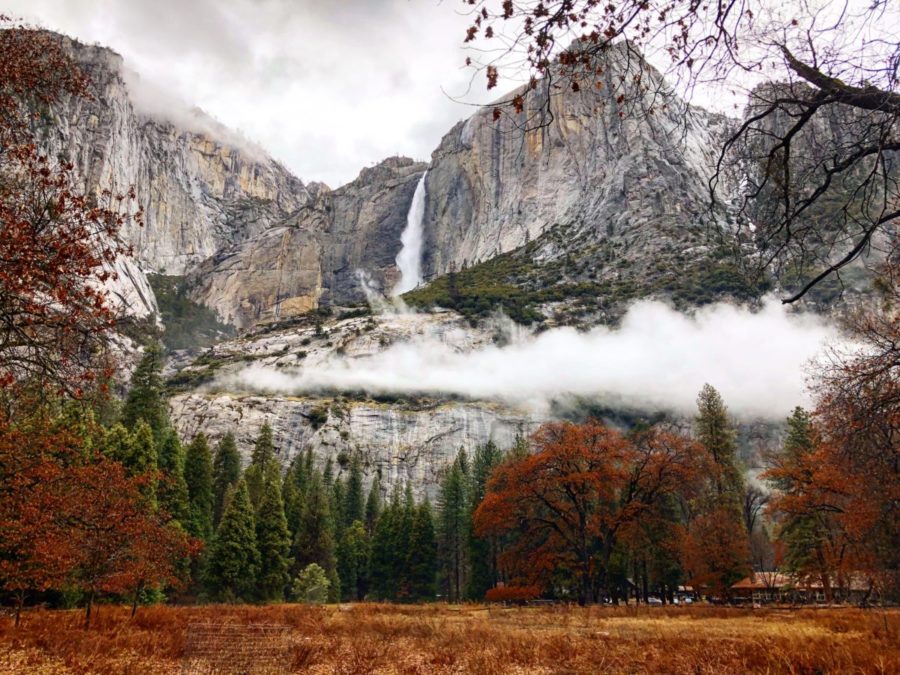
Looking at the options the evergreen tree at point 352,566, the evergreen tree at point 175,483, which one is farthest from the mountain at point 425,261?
the evergreen tree at point 175,483

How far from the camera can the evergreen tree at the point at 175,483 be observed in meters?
42.8

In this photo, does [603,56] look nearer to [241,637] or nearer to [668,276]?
[241,637]

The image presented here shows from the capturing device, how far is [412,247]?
18862 centimetres

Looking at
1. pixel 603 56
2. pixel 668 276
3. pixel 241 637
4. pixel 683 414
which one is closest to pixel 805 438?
pixel 241 637

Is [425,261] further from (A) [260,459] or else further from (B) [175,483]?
(B) [175,483]

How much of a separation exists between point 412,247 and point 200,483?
143 metres

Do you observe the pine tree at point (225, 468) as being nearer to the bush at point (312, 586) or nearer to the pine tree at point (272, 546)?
the pine tree at point (272, 546)

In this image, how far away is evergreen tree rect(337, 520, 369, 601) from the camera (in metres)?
67.1

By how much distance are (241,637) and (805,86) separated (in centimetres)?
1356

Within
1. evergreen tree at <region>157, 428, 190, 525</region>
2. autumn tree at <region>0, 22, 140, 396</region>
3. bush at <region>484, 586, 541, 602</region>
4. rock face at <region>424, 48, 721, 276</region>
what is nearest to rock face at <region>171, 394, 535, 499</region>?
evergreen tree at <region>157, 428, 190, 525</region>

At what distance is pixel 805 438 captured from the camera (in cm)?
4447

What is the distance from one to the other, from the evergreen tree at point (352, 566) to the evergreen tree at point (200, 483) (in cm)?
1953

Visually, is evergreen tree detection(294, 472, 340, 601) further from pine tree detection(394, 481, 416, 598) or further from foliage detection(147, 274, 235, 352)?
foliage detection(147, 274, 235, 352)

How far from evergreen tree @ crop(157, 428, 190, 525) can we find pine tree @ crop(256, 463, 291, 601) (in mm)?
6489
